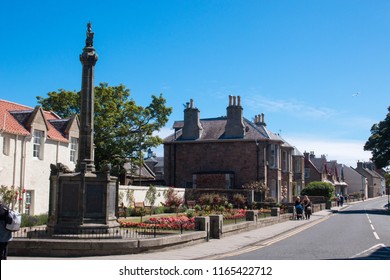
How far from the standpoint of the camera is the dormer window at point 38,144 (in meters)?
29.1

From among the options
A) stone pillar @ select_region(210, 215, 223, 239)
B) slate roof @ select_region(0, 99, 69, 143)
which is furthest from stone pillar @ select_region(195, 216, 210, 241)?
slate roof @ select_region(0, 99, 69, 143)

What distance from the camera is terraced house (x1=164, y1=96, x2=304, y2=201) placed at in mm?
47562

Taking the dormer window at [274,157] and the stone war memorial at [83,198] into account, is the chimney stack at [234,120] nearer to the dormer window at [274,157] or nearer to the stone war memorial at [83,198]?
the dormer window at [274,157]

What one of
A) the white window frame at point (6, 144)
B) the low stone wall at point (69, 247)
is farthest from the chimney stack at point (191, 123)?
the low stone wall at point (69, 247)

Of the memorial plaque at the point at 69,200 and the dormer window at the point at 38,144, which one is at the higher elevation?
the dormer window at the point at 38,144

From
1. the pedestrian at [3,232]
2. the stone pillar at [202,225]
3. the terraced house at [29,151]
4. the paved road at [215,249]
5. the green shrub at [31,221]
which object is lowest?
the paved road at [215,249]

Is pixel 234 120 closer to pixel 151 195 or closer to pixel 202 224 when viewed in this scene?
pixel 151 195

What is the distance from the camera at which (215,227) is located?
742 inches

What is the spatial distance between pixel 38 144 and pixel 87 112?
14.8 m

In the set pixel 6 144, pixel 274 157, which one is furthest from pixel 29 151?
pixel 274 157

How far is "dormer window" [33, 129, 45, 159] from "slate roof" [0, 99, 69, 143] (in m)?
0.62

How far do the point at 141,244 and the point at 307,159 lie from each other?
75661 mm

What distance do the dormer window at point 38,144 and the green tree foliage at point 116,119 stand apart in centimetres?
1188
